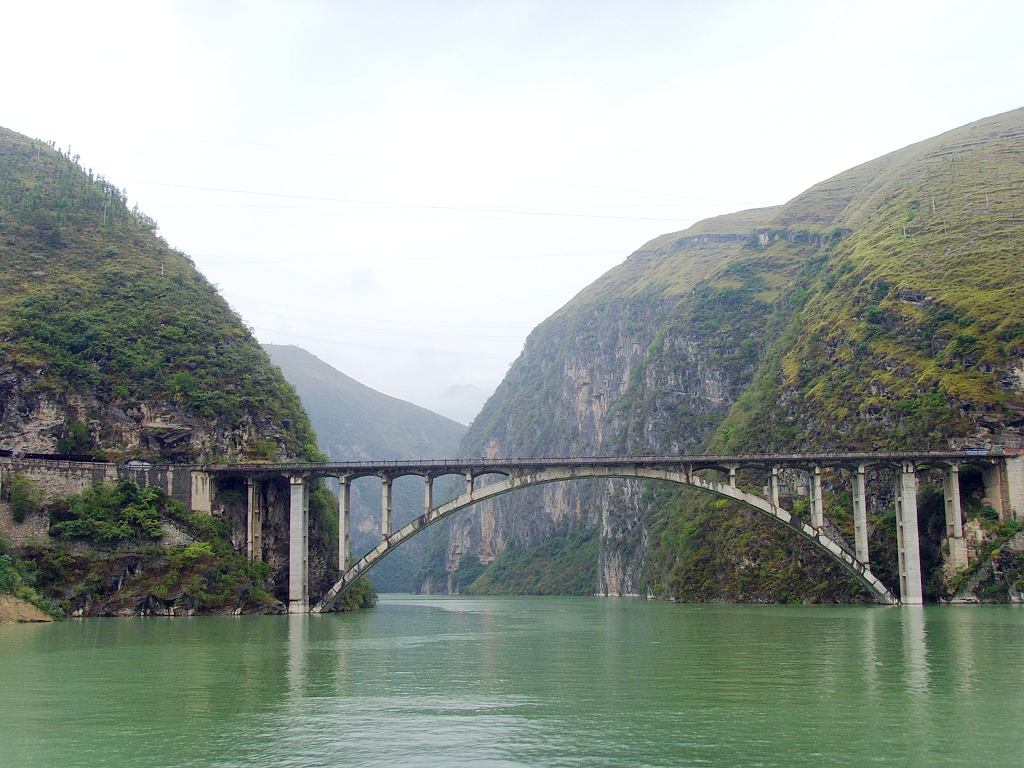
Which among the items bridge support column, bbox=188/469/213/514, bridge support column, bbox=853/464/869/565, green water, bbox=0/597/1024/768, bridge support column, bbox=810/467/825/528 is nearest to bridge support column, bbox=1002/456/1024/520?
bridge support column, bbox=853/464/869/565

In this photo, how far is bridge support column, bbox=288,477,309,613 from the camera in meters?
63.6

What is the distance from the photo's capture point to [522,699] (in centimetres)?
2406

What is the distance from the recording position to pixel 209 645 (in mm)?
38250

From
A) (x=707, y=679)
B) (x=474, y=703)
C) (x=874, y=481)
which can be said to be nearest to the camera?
(x=474, y=703)

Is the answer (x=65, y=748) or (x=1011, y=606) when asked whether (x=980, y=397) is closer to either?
(x=1011, y=606)

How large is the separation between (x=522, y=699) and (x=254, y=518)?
43.5 metres

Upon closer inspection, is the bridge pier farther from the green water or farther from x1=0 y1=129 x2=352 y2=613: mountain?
x1=0 y1=129 x2=352 y2=613: mountain

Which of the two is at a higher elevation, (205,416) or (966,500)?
(205,416)

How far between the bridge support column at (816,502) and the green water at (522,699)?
66.8 feet

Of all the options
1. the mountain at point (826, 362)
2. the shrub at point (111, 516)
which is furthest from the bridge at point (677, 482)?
the mountain at point (826, 362)

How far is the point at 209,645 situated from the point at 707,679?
20134 mm

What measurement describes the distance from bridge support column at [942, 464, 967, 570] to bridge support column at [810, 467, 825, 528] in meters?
7.55

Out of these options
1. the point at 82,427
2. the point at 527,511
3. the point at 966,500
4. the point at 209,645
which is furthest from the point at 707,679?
the point at 527,511

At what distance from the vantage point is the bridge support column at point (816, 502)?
209ft
